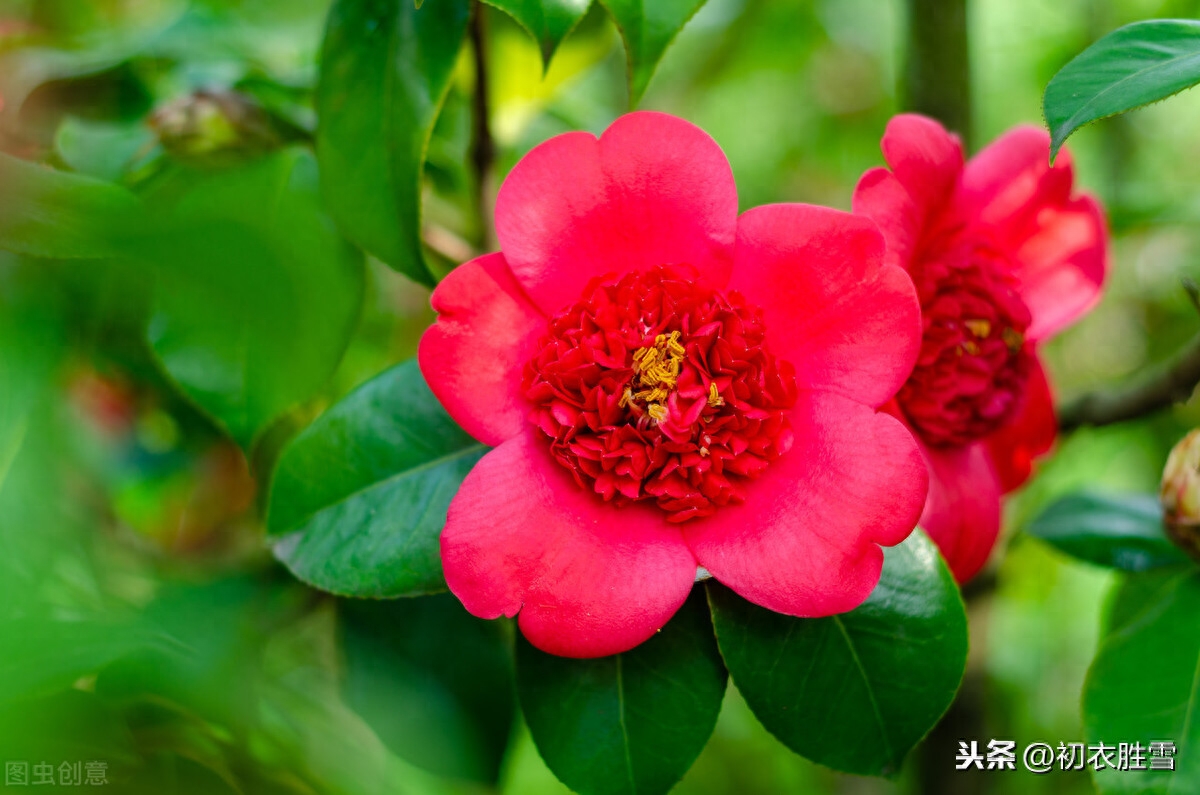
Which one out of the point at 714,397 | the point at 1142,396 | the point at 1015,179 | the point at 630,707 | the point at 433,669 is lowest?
the point at 433,669

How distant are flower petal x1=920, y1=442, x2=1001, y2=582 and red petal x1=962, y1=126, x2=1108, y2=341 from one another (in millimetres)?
145

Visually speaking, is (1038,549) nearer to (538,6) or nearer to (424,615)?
(424,615)

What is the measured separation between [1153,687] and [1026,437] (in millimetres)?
206

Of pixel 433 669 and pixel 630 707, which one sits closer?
pixel 630 707

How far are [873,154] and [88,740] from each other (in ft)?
5.90

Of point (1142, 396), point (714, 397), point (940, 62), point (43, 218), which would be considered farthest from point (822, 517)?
point (940, 62)

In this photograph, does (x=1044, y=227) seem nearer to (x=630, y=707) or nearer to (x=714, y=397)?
(x=714, y=397)

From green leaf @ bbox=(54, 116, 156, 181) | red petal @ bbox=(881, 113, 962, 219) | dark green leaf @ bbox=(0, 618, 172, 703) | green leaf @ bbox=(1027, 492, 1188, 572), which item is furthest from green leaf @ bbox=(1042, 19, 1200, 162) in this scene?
green leaf @ bbox=(54, 116, 156, 181)

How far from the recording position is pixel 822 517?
0.52m

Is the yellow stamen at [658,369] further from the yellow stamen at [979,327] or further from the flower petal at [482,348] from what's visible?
the yellow stamen at [979,327]

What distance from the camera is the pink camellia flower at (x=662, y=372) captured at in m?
0.53

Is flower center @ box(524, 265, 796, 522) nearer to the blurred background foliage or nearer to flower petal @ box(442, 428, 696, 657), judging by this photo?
flower petal @ box(442, 428, 696, 657)

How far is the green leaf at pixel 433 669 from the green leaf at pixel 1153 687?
494 mm

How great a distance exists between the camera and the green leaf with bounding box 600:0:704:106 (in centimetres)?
58
